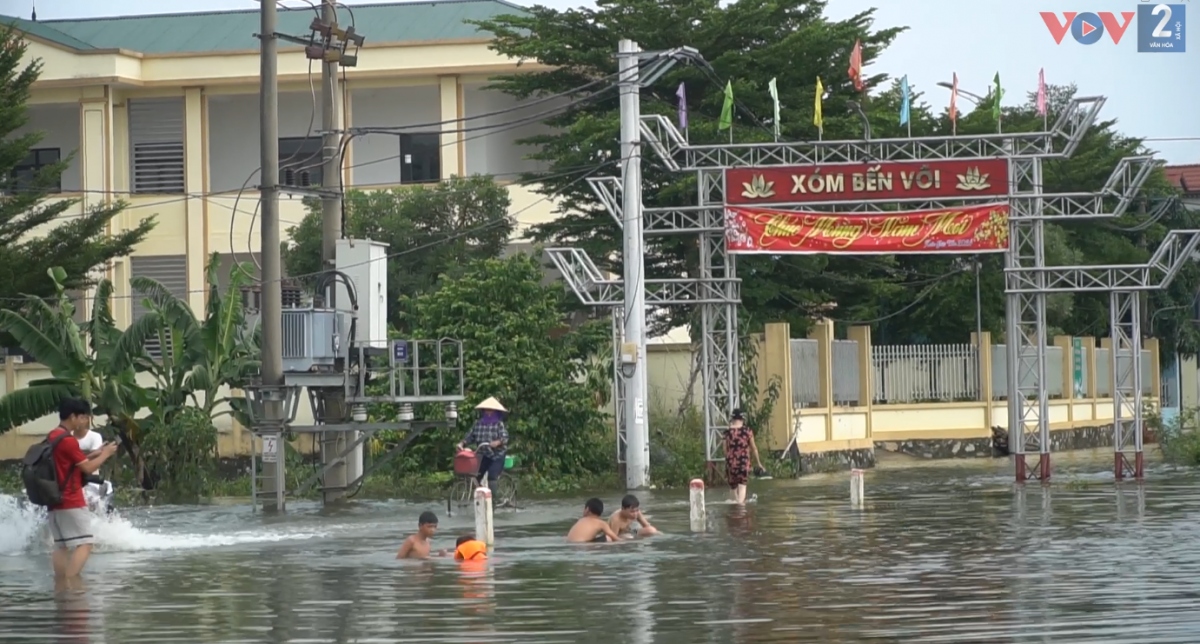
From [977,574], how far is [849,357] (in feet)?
78.7

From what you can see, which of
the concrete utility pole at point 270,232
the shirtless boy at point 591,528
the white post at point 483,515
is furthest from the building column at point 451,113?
the white post at point 483,515

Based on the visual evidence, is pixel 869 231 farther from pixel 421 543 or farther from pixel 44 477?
pixel 44 477

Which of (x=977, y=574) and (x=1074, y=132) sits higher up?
(x=1074, y=132)

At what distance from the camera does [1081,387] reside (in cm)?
5038

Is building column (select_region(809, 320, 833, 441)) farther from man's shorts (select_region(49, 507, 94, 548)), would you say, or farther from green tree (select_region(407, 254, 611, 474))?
man's shorts (select_region(49, 507, 94, 548))

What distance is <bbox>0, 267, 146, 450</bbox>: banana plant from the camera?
32.1 meters

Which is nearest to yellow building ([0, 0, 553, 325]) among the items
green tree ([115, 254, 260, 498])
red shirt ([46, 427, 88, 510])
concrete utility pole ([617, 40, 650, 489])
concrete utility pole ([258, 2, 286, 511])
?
green tree ([115, 254, 260, 498])

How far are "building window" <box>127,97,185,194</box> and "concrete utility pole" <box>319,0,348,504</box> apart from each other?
76.5 ft

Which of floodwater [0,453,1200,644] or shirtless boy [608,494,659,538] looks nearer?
floodwater [0,453,1200,644]

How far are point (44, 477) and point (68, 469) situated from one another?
0.22 meters

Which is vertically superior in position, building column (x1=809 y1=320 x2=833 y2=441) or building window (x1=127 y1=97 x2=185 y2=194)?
building window (x1=127 y1=97 x2=185 y2=194)

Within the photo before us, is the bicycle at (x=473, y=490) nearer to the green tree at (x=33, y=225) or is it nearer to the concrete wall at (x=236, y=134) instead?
the green tree at (x=33, y=225)

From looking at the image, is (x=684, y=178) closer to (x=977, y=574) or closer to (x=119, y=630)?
(x=977, y=574)

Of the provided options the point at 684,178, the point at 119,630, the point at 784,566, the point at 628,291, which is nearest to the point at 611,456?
the point at 628,291
